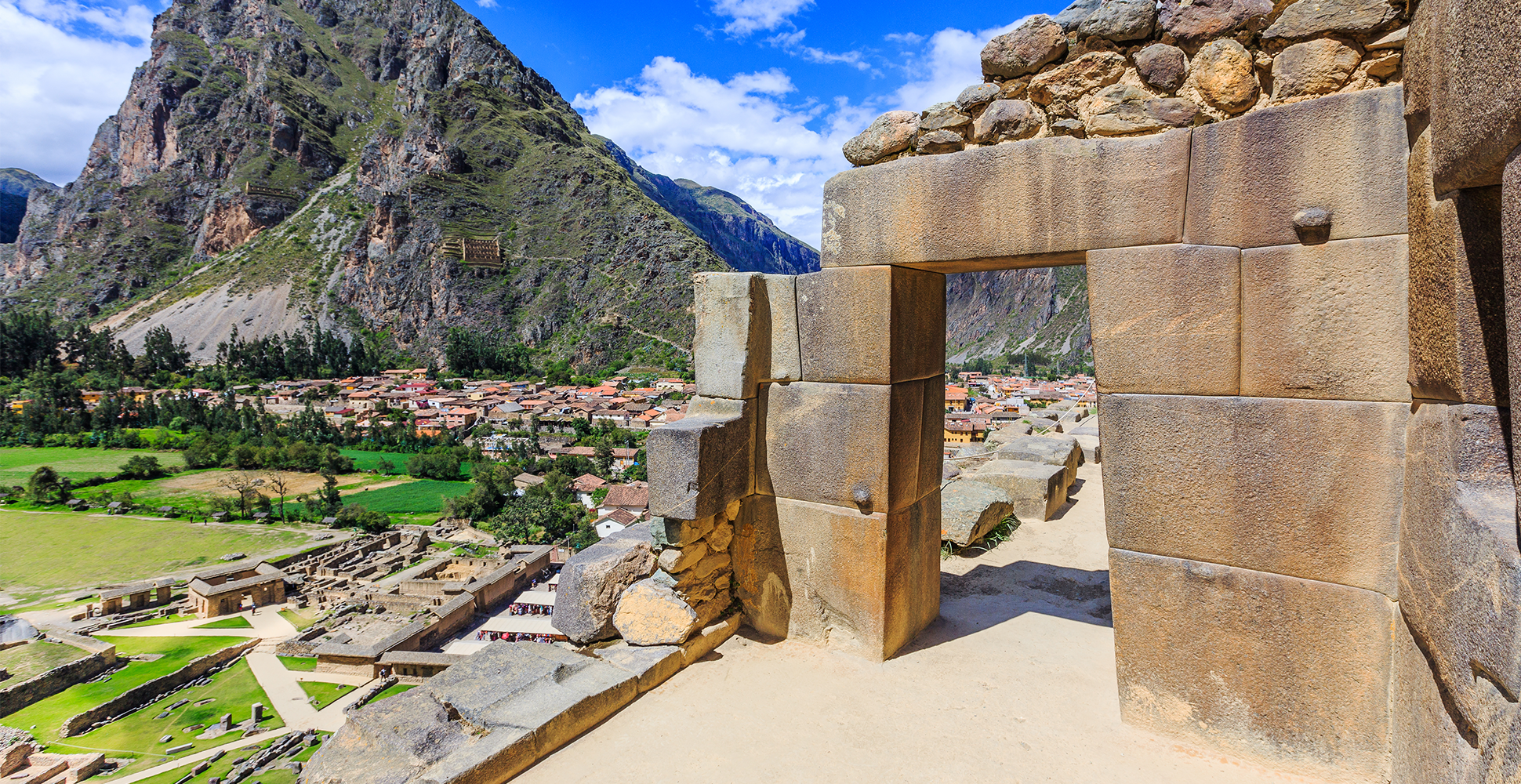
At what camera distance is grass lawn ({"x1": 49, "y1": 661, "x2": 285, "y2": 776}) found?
17953mm

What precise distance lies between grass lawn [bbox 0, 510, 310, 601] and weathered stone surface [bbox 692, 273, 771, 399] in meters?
40.8

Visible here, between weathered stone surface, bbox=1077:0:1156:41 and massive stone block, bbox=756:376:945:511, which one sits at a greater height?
weathered stone surface, bbox=1077:0:1156:41

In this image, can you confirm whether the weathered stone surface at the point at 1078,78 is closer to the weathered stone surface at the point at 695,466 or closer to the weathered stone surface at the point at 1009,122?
the weathered stone surface at the point at 1009,122

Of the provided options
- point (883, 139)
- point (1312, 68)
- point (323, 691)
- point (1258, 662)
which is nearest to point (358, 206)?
point (323, 691)

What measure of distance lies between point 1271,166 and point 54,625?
37.9 meters

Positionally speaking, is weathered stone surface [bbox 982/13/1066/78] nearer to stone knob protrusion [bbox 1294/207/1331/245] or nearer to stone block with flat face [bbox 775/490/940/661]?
stone knob protrusion [bbox 1294/207/1331/245]

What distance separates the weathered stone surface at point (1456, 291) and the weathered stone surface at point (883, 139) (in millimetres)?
2162

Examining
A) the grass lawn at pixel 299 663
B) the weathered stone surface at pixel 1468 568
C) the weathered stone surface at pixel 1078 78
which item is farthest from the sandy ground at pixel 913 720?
the grass lawn at pixel 299 663

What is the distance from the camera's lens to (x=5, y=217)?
151 m

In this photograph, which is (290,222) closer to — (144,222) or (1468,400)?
(144,222)

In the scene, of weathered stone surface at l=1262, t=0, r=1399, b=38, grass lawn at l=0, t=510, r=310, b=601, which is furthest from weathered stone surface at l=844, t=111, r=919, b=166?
grass lawn at l=0, t=510, r=310, b=601

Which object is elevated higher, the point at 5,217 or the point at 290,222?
the point at 5,217

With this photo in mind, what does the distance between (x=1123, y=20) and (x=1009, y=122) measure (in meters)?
0.63

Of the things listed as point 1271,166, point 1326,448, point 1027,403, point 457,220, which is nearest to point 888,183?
point 1271,166
